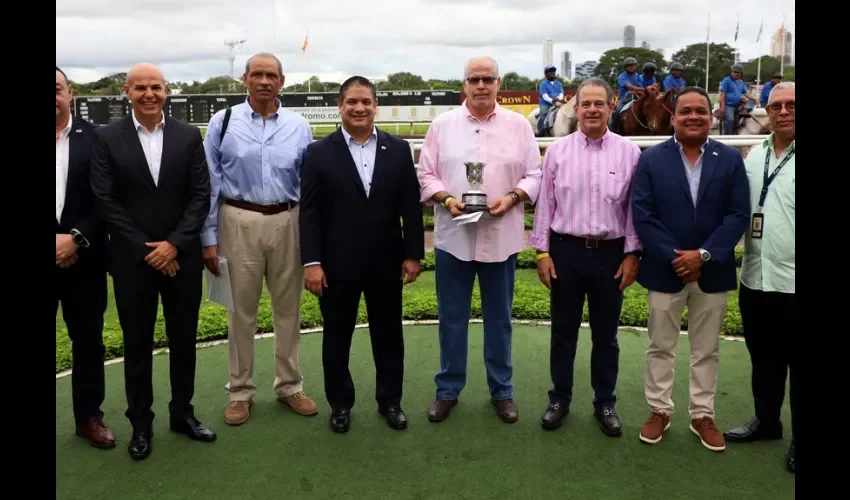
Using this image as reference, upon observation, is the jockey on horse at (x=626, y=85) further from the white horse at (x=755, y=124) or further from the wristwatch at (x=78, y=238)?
the wristwatch at (x=78, y=238)

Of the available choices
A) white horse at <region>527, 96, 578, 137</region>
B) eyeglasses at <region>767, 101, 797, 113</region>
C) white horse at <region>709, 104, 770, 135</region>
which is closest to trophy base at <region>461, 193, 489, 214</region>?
eyeglasses at <region>767, 101, 797, 113</region>

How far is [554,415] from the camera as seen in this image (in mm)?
3918

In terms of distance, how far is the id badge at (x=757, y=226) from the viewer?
3.47 meters

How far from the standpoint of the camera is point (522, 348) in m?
5.31

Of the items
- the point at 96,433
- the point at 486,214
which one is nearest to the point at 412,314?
the point at 486,214

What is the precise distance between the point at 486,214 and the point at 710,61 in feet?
176

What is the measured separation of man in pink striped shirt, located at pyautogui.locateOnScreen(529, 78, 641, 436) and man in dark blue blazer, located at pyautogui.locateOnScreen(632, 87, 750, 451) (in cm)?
13

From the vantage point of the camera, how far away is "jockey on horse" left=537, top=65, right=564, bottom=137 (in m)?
14.7

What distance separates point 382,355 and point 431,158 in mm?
1192

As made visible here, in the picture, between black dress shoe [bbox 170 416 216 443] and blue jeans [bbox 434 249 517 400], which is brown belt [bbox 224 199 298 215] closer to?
blue jeans [bbox 434 249 517 400]

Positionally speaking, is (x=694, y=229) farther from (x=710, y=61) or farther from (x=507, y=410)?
(x=710, y=61)

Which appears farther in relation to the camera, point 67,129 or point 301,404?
point 301,404

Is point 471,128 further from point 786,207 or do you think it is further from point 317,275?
point 786,207
